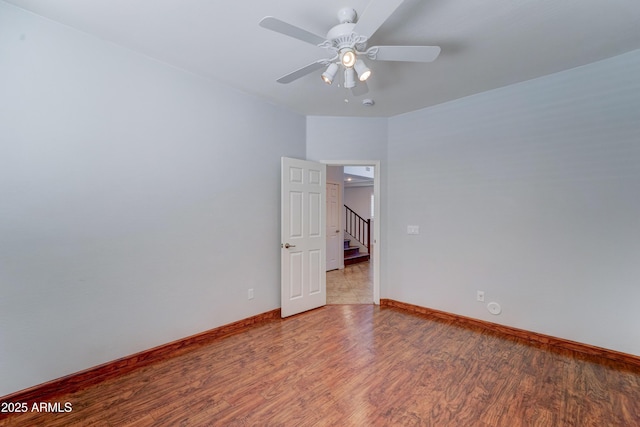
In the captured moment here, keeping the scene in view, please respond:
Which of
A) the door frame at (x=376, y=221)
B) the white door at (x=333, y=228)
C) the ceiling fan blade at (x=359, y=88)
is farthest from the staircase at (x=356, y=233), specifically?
the ceiling fan blade at (x=359, y=88)

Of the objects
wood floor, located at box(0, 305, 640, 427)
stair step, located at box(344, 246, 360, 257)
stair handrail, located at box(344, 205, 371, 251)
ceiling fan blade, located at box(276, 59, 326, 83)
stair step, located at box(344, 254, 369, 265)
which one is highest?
ceiling fan blade, located at box(276, 59, 326, 83)

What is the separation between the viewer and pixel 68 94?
211 cm

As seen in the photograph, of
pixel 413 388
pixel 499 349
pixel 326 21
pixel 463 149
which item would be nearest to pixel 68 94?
pixel 326 21

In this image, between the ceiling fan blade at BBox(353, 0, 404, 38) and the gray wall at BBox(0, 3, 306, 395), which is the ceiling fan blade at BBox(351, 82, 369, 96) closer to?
the ceiling fan blade at BBox(353, 0, 404, 38)

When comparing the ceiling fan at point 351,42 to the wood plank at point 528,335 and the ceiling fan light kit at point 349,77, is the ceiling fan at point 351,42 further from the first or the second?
the wood plank at point 528,335

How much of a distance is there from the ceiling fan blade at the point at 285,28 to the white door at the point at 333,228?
14.6 ft

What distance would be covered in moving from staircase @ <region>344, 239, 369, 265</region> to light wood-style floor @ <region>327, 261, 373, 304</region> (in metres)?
0.20

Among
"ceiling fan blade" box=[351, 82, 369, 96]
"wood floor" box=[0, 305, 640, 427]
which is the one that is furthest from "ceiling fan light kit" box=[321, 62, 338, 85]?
"wood floor" box=[0, 305, 640, 427]

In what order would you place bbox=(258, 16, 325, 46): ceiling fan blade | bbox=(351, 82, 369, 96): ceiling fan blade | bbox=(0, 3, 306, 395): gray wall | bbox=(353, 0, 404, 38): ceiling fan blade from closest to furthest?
bbox=(353, 0, 404, 38): ceiling fan blade
bbox=(258, 16, 325, 46): ceiling fan blade
bbox=(0, 3, 306, 395): gray wall
bbox=(351, 82, 369, 96): ceiling fan blade

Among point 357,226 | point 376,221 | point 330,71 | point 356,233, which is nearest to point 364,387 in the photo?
point 376,221

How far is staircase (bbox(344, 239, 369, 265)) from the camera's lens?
6.90 m

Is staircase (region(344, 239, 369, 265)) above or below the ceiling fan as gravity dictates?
below

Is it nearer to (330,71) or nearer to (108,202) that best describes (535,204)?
(330,71)

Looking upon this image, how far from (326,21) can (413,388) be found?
9.34 ft
